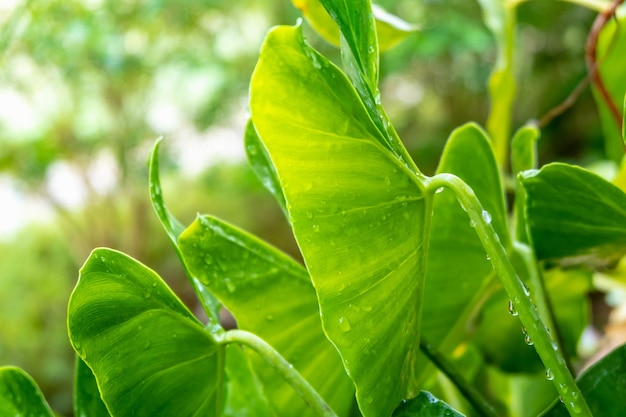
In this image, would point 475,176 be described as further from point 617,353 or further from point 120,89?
point 120,89

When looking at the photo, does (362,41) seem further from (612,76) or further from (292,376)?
(612,76)

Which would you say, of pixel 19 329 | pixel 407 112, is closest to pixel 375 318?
pixel 19 329

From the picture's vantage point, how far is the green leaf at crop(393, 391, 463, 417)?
23 cm

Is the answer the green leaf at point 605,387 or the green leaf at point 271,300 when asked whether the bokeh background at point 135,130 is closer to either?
the green leaf at point 271,300

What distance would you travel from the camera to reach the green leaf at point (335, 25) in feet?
1.19

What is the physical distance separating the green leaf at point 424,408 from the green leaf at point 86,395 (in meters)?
0.14

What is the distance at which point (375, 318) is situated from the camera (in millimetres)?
231

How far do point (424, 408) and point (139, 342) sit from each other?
112 millimetres

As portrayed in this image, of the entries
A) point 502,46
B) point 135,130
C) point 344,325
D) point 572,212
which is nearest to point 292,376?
point 344,325

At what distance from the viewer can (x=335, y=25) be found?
0.37 metres

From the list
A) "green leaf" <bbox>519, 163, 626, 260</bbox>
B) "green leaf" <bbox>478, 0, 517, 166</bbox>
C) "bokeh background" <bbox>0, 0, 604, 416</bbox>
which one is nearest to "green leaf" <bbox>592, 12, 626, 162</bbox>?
"green leaf" <bbox>478, 0, 517, 166</bbox>

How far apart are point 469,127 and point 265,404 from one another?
18cm

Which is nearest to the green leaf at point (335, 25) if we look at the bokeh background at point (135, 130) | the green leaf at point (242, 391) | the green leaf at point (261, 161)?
the green leaf at point (261, 161)

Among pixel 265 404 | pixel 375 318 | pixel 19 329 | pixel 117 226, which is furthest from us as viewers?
pixel 117 226
